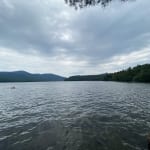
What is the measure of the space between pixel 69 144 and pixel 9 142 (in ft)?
14.0

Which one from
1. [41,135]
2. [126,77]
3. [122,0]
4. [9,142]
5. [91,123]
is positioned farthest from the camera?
[126,77]

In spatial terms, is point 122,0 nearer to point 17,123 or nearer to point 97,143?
point 97,143

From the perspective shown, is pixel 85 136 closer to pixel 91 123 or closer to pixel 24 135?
pixel 91 123

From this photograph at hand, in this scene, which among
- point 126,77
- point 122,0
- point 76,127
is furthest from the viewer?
point 126,77

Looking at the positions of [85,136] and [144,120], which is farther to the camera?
[144,120]

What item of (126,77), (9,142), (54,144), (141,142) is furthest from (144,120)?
(126,77)

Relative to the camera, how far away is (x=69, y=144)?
27.1 feet

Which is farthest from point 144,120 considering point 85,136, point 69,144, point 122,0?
point 122,0

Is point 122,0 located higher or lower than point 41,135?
higher

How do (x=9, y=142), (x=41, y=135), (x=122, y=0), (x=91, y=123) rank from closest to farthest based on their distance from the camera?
(x=122, y=0) → (x=9, y=142) → (x=41, y=135) → (x=91, y=123)

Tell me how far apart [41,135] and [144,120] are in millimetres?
9776

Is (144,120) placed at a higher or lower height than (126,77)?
lower

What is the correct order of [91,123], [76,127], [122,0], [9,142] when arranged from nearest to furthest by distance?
[122,0] → [9,142] → [76,127] → [91,123]

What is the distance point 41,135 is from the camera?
9852mm
